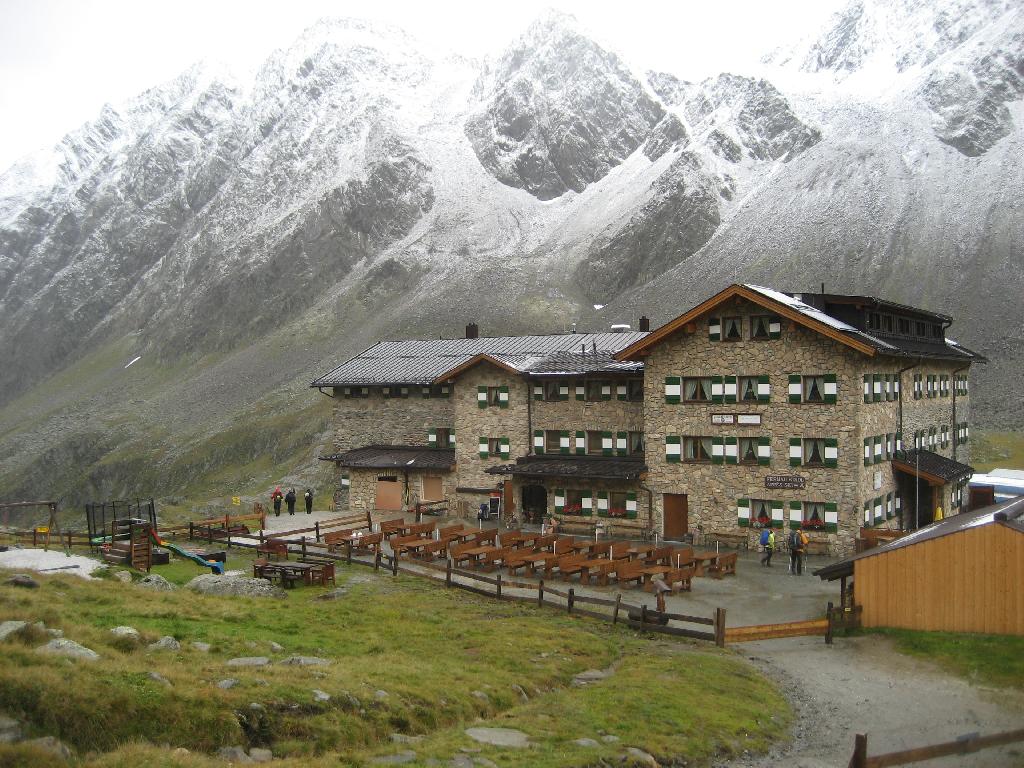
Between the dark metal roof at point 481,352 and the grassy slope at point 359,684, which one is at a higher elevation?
the dark metal roof at point 481,352

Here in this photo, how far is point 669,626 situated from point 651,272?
412ft

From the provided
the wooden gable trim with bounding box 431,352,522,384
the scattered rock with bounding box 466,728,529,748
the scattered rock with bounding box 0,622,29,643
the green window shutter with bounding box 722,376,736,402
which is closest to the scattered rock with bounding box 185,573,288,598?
the scattered rock with bounding box 0,622,29,643

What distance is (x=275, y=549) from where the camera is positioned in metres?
32.8

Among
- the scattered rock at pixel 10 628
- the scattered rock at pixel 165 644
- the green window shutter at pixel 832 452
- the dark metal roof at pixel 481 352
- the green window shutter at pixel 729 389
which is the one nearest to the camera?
the scattered rock at pixel 10 628

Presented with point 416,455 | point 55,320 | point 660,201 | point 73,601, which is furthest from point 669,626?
point 55,320

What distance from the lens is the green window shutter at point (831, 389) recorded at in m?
34.9

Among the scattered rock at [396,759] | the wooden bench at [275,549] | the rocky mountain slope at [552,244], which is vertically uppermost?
the rocky mountain slope at [552,244]

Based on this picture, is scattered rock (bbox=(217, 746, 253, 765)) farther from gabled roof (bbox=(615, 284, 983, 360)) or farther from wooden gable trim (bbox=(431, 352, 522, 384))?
wooden gable trim (bbox=(431, 352, 522, 384))

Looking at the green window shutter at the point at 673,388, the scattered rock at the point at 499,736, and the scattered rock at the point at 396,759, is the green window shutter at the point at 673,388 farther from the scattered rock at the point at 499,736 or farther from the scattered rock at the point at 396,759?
the scattered rock at the point at 396,759

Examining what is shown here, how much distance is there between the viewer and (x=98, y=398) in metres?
154

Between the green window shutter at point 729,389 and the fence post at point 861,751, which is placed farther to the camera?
the green window shutter at point 729,389

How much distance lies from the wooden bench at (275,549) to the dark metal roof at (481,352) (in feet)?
52.7

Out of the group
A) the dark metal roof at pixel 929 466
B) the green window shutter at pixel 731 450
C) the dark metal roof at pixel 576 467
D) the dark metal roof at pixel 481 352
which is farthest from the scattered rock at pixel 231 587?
the dark metal roof at pixel 929 466

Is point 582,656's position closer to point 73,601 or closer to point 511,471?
point 73,601
